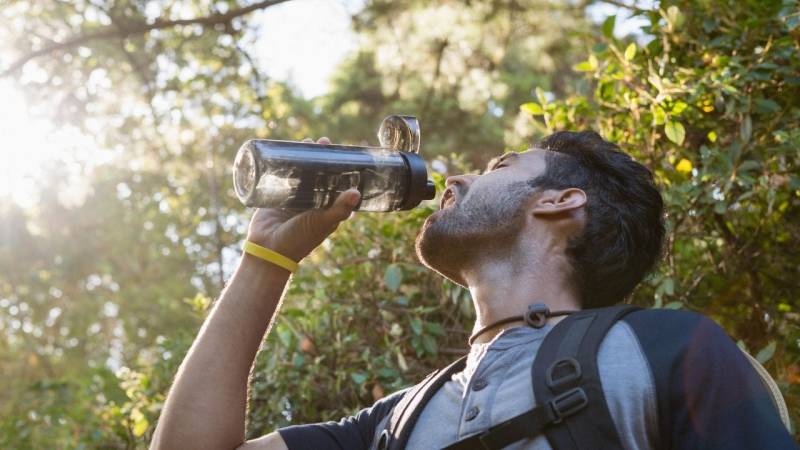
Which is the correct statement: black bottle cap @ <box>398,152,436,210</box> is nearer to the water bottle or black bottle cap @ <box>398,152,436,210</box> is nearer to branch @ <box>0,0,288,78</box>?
the water bottle

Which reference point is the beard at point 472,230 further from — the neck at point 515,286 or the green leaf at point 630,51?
the green leaf at point 630,51

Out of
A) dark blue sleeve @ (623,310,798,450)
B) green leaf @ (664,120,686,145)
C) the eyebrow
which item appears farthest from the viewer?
green leaf @ (664,120,686,145)

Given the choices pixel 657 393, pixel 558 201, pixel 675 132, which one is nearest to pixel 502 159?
pixel 558 201

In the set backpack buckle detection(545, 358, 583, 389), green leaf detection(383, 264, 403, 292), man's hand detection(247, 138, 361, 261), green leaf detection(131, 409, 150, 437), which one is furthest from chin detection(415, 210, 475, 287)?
green leaf detection(131, 409, 150, 437)

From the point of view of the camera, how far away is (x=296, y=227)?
5.89ft

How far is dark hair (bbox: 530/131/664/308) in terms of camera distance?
6.29 ft

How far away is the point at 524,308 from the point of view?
176cm

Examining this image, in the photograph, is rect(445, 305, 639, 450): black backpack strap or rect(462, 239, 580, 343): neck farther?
rect(462, 239, 580, 343): neck

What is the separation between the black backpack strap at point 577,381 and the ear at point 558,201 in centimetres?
47

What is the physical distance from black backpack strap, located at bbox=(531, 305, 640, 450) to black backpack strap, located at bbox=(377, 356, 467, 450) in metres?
0.28

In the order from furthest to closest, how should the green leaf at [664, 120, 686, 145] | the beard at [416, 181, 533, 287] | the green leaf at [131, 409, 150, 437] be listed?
the green leaf at [131, 409, 150, 437] → the green leaf at [664, 120, 686, 145] → the beard at [416, 181, 533, 287]

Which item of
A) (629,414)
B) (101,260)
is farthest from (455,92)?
(101,260)

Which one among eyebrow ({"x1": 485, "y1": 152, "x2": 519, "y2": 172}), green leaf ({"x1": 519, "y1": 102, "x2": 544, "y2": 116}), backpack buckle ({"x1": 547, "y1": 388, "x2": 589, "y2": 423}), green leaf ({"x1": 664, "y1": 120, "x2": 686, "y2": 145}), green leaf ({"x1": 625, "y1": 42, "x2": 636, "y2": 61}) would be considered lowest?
backpack buckle ({"x1": 547, "y1": 388, "x2": 589, "y2": 423})

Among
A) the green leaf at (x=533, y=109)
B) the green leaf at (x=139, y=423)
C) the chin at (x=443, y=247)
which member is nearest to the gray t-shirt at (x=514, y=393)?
the chin at (x=443, y=247)
